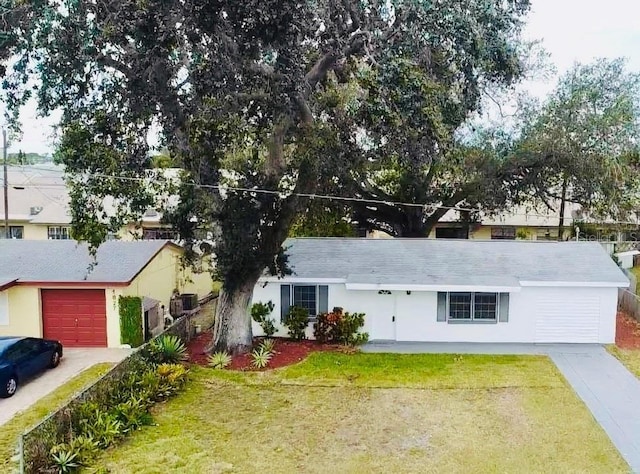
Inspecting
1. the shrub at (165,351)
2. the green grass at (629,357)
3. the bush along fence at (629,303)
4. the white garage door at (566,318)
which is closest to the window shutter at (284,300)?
the shrub at (165,351)

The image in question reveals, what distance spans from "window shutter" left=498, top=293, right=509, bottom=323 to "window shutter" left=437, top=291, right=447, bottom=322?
65.8 inches

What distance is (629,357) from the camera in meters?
15.8

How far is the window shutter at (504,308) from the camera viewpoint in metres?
17.0

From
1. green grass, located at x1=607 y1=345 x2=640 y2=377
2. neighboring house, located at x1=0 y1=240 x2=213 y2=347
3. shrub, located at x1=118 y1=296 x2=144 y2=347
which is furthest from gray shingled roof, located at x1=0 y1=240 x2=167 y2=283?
green grass, located at x1=607 y1=345 x2=640 y2=377

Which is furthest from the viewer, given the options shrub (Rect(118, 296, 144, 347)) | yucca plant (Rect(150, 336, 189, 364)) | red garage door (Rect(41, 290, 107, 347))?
red garage door (Rect(41, 290, 107, 347))

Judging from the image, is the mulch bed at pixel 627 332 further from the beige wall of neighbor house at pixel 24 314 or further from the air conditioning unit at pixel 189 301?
the beige wall of neighbor house at pixel 24 314

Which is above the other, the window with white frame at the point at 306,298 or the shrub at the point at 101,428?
the window with white frame at the point at 306,298

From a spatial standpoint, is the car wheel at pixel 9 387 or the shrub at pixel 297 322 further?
the shrub at pixel 297 322

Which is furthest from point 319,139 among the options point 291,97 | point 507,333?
point 507,333

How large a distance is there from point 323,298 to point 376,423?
6415 mm

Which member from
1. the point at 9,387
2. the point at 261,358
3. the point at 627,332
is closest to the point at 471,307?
the point at 627,332

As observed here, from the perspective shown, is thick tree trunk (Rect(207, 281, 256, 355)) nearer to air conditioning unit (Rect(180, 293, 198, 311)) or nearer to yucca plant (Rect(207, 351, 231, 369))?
yucca plant (Rect(207, 351, 231, 369))

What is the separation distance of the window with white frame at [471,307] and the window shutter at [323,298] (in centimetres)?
380

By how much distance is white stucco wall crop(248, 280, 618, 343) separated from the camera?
17.0m
